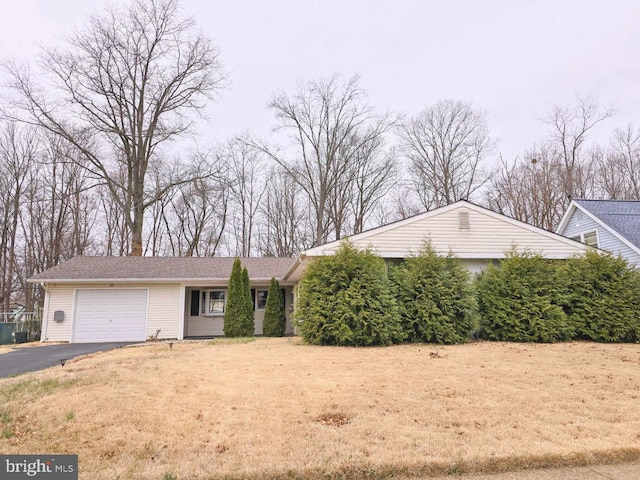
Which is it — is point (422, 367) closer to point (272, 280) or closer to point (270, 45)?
point (272, 280)

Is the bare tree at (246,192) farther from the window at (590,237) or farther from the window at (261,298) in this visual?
the window at (590,237)

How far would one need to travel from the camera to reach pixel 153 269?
1528 centimetres

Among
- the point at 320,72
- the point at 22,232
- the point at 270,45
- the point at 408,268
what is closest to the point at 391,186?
the point at 320,72

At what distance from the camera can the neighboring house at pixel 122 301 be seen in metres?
13.9

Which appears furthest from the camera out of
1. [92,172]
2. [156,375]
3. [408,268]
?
[92,172]

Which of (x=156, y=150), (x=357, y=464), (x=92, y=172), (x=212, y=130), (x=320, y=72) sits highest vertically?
(x=320, y=72)

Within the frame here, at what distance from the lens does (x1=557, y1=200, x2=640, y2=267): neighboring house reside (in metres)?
14.7

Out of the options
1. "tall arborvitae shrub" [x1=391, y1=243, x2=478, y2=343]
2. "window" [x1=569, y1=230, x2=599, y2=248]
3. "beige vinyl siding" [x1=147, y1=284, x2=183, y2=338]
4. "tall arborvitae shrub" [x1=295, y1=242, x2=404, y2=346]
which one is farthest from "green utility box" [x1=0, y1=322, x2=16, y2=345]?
"window" [x1=569, y1=230, x2=599, y2=248]

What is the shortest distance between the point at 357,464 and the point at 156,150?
2347cm

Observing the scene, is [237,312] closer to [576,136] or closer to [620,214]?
[620,214]

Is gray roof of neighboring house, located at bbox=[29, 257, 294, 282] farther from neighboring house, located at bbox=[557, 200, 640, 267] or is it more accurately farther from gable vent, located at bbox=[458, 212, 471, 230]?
neighboring house, located at bbox=[557, 200, 640, 267]

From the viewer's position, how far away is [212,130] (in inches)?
969

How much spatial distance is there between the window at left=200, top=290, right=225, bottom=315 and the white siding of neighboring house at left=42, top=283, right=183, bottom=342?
1.48m

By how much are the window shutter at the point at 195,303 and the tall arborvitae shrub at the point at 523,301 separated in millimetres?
10846
